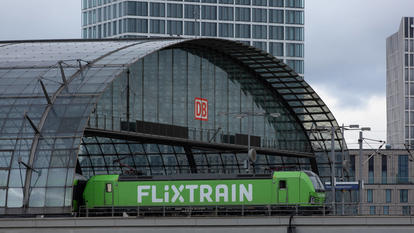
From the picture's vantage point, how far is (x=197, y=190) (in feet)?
206

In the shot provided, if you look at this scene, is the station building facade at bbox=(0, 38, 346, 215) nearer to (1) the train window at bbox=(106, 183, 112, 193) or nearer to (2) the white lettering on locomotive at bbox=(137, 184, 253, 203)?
(1) the train window at bbox=(106, 183, 112, 193)

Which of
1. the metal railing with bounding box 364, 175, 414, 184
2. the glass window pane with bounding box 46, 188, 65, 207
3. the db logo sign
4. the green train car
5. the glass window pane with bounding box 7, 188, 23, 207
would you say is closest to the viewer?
the glass window pane with bounding box 46, 188, 65, 207

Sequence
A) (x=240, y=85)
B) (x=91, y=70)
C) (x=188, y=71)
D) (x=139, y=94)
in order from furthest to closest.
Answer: (x=240, y=85) → (x=188, y=71) → (x=139, y=94) → (x=91, y=70)

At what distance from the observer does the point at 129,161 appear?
8069 cm

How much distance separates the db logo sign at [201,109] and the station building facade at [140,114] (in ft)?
0.28

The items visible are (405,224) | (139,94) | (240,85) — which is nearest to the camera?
(405,224)

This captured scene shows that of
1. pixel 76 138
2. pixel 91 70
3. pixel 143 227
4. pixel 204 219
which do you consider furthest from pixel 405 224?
pixel 91 70

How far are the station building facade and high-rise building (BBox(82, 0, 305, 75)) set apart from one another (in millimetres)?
63375

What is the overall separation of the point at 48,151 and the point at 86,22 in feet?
359

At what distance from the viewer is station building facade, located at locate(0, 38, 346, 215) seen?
58125 mm

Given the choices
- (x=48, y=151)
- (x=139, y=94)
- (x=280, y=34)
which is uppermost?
(x=280, y=34)

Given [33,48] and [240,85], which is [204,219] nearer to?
[33,48]

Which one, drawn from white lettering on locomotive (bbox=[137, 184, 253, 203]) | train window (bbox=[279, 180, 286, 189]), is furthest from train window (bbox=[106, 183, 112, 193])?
train window (bbox=[279, 180, 286, 189])

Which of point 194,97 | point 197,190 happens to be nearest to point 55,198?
point 197,190
